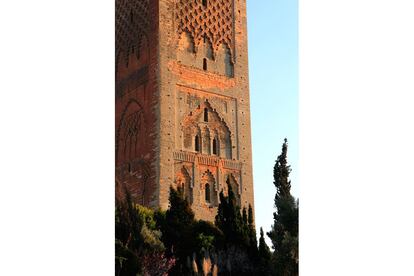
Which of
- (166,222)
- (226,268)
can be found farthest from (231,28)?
(226,268)

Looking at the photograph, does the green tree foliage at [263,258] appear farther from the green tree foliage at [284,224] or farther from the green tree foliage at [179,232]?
the green tree foliage at [179,232]

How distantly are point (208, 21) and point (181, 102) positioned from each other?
5.69 ft

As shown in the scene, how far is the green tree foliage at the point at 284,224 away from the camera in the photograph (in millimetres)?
8195

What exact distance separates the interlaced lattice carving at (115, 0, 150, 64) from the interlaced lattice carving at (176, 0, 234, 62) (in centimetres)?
69

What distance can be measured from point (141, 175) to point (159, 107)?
1.51 meters

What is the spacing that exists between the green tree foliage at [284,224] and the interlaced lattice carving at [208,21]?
4.26 metres

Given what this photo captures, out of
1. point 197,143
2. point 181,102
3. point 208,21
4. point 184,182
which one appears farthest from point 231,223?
point 208,21

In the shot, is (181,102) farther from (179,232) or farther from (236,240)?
(236,240)

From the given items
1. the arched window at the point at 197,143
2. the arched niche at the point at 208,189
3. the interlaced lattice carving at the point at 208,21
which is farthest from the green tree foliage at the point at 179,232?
the interlaced lattice carving at the point at 208,21

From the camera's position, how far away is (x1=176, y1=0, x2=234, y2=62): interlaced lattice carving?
37.7 ft

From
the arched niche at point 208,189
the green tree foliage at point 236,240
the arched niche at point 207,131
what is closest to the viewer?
the green tree foliage at point 236,240

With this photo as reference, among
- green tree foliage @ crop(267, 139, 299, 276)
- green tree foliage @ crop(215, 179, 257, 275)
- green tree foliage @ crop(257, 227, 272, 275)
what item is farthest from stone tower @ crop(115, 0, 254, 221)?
green tree foliage @ crop(267, 139, 299, 276)

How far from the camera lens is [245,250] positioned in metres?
8.80

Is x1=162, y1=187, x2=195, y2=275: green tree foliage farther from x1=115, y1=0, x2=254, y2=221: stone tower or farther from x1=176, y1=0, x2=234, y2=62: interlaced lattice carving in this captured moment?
x1=176, y1=0, x2=234, y2=62: interlaced lattice carving
